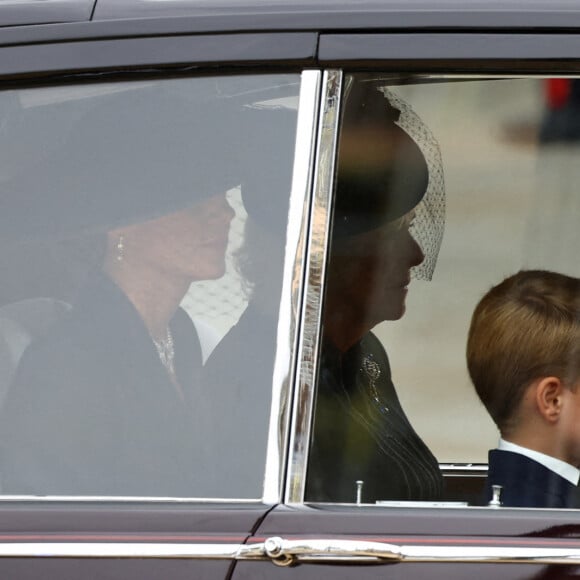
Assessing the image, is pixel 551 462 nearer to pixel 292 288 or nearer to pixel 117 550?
pixel 292 288

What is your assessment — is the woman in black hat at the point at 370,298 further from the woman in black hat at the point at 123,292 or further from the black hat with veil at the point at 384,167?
the woman in black hat at the point at 123,292

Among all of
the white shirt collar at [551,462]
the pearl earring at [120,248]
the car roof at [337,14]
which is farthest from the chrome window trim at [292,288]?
the white shirt collar at [551,462]

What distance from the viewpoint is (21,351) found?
2.19 meters

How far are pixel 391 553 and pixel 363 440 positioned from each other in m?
0.28

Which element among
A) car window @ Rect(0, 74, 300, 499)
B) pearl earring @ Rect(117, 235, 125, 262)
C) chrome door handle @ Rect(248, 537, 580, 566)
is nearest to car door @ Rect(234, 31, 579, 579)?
chrome door handle @ Rect(248, 537, 580, 566)

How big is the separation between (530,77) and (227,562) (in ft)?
3.01

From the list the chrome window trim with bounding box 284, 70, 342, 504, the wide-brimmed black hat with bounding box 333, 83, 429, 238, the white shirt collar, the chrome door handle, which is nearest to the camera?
the chrome door handle

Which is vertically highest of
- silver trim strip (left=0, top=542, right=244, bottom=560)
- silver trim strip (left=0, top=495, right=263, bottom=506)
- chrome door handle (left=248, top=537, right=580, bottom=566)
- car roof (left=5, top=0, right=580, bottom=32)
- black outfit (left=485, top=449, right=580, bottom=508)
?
car roof (left=5, top=0, right=580, bottom=32)

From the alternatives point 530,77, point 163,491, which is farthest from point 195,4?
point 163,491

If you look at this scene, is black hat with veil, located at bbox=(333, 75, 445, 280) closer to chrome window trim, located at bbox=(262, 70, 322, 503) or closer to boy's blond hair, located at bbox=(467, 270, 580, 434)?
chrome window trim, located at bbox=(262, 70, 322, 503)

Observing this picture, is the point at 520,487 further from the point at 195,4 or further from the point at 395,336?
the point at 195,4

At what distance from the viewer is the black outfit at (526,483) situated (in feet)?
7.07

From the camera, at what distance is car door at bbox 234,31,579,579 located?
1.91 meters

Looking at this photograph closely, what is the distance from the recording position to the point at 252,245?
2133mm
